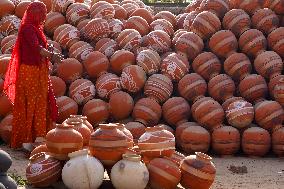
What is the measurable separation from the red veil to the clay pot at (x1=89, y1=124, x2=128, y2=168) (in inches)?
82.2

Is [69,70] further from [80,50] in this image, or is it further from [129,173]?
[129,173]

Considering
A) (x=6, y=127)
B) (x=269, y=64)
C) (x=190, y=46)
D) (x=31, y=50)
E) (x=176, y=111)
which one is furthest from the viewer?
(x=190, y=46)

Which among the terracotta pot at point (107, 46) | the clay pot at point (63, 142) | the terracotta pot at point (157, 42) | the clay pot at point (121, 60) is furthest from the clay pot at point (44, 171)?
the terracotta pot at point (157, 42)

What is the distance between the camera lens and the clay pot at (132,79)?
291 inches

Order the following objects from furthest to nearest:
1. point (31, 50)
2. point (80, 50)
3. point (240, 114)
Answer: point (80, 50) < point (240, 114) < point (31, 50)

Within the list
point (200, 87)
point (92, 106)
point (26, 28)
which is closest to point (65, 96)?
point (92, 106)

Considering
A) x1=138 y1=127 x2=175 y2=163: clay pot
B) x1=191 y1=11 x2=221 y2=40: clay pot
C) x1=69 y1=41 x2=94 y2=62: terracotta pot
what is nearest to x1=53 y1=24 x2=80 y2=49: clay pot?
x1=69 y1=41 x2=94 y2=62: terracotta pot

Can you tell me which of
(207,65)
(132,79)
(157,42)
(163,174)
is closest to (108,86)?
(132,79)

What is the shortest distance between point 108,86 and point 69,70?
661 mm

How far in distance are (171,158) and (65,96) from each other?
2.81m

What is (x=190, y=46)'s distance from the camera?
7.75 m

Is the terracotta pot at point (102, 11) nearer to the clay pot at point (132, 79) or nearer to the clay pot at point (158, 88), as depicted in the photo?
the clay pot at point (132, 79)

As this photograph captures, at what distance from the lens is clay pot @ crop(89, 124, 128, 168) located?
488 cm

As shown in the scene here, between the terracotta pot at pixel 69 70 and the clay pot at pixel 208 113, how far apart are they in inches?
71.7
